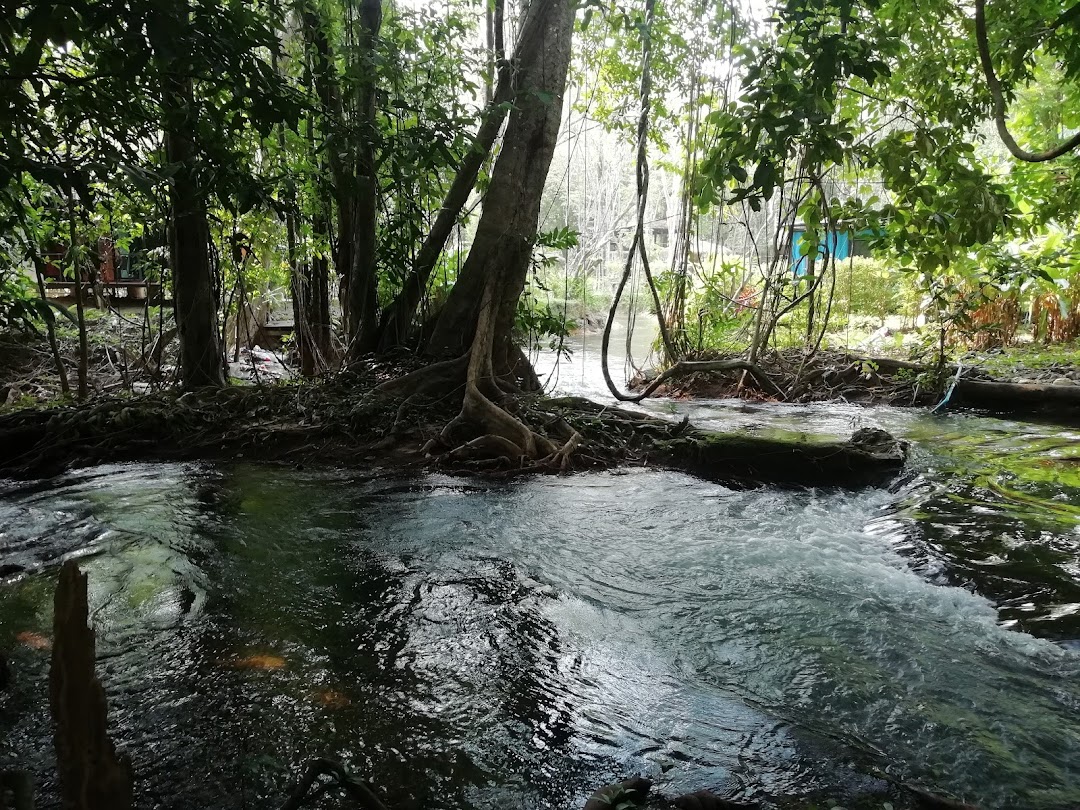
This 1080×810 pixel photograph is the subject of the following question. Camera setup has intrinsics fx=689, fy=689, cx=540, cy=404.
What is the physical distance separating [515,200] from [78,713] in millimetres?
5952

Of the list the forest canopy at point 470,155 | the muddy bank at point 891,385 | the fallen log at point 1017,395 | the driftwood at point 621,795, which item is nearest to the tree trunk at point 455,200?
the forest canopy at point 470,155

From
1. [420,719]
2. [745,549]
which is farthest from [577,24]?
[420,719]

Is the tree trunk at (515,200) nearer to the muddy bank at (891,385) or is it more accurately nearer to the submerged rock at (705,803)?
the muddy bank at (891,385)

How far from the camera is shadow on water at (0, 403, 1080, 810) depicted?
2088 mm

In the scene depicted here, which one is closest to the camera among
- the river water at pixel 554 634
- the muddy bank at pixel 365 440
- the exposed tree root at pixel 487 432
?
the river water at pixel 554 634

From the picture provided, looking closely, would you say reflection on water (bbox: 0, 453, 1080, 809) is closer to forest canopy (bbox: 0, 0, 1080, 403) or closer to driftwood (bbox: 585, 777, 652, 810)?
driftwood (bbox: 585, 777, 652, 810)

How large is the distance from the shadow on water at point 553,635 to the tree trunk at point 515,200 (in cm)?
218

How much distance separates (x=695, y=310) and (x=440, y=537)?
23.6ft

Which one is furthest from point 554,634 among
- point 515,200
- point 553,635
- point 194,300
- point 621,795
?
point 194,300

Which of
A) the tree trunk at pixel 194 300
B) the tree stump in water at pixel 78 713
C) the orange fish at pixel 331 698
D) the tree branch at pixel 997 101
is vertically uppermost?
the tree branch at pixel 997 101

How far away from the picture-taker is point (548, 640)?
2861 mm

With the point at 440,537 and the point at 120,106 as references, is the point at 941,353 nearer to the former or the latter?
the point at 440,537

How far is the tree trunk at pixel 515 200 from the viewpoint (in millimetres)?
6508

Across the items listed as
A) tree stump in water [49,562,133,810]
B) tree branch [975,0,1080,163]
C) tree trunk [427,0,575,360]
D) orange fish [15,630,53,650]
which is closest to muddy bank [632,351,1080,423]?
tree trunk [427,0,575,360]
